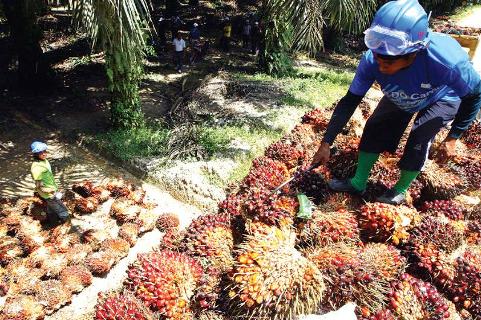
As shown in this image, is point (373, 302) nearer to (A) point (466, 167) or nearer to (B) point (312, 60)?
(A) point (466, 167)

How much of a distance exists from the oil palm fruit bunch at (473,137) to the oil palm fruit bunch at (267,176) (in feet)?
8.10

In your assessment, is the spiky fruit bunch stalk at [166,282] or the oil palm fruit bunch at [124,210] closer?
the spiky fruit bunch stalk at [166,282]

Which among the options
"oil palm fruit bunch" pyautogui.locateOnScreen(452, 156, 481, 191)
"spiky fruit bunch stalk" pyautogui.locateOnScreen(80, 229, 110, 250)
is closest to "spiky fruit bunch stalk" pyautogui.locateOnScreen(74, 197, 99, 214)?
"spiky fruit bunch stalk" pyautogui.locateOnScreen(80, 229, 110, 250)

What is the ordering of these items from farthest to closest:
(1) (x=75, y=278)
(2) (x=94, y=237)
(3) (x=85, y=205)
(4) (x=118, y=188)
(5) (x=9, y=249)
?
(4) (x=118, y=188)
(3) (x=85, y=205)
(2) (x=94, y=237)
(5) (x=9, y=249)
(1) (x=75, y=278)

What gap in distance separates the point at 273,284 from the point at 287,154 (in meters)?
1.92

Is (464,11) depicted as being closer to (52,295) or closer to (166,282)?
(166,282)

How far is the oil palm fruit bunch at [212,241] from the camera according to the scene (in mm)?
2799

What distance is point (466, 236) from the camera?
3.11m

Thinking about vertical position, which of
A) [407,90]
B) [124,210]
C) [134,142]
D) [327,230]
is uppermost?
[407,90]

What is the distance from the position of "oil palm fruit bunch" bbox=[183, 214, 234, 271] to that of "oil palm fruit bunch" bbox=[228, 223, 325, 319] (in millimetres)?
286

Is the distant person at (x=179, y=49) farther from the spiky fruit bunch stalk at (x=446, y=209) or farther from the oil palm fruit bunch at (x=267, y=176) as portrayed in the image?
the spiky fruit bunch stalk at (x=446, y=209)

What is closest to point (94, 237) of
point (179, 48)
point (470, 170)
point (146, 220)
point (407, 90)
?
point (146, 220)

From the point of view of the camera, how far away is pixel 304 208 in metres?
2.83

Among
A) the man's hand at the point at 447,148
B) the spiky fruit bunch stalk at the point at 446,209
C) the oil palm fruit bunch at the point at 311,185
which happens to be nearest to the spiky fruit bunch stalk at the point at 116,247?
the oil palm fruit bunch at the point at 311,185
